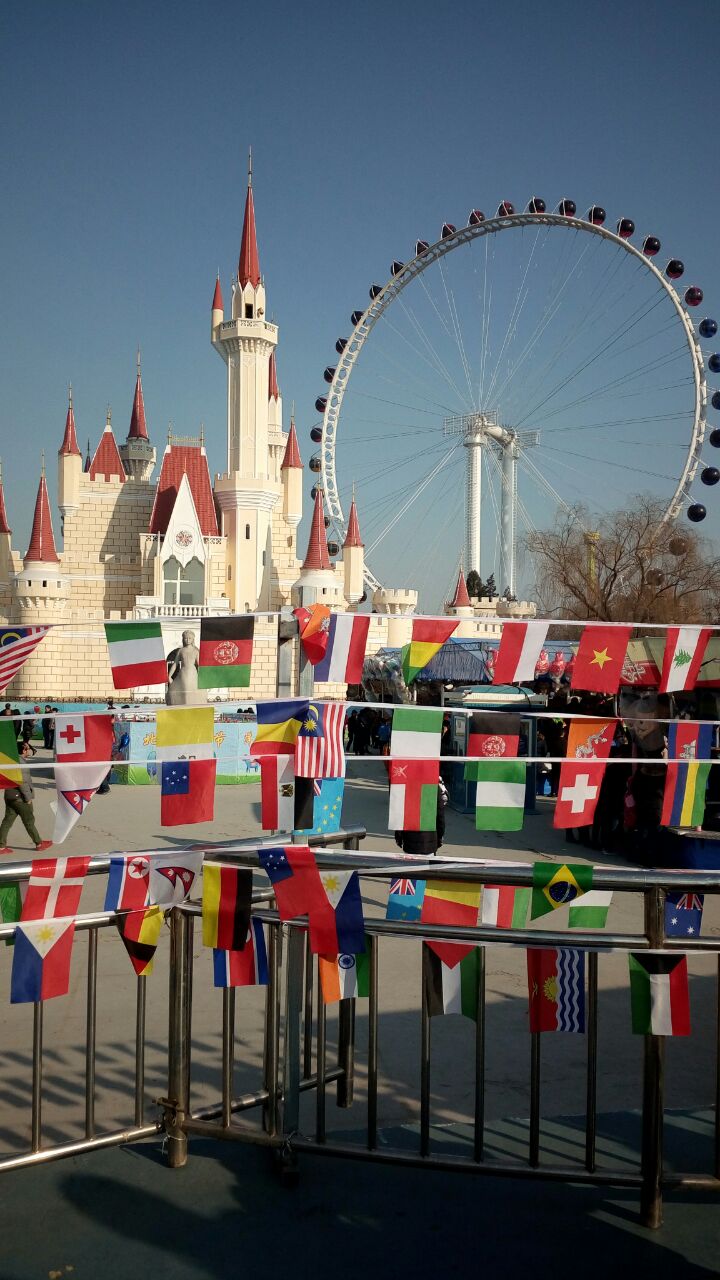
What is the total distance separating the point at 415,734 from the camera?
5219 millimetres

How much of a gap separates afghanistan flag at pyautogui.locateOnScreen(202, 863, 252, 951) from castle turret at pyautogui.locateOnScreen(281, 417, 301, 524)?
162 feet

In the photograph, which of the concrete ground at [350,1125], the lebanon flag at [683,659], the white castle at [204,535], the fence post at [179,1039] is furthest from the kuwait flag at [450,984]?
the white castle at [204,535]

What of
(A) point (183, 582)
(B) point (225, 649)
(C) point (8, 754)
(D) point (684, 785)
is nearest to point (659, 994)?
(B) point (225, 649)

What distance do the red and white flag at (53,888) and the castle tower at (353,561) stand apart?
48.2m

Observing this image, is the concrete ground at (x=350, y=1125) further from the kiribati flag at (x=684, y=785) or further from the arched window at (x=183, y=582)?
the arched window at (x=183, y=582)

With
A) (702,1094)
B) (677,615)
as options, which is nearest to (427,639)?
(702,1094)

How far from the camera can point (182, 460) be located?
5222 cm

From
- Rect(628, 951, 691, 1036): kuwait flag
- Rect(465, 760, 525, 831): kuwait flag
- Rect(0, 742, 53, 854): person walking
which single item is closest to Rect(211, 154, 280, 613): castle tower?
Rect(0, 742, 53, 854): person walking

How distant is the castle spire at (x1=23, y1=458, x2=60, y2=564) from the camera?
1795 inches

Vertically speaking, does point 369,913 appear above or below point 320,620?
below

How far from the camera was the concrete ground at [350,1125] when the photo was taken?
3559mm

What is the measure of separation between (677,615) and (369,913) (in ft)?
83.7

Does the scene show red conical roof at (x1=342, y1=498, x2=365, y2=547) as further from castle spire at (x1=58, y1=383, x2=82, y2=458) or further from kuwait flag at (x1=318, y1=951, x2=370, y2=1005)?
kuwait flag at (x1=318, y1=951, x2=370, y2=1005)

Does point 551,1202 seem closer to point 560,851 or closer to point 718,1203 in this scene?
point 718,1203
